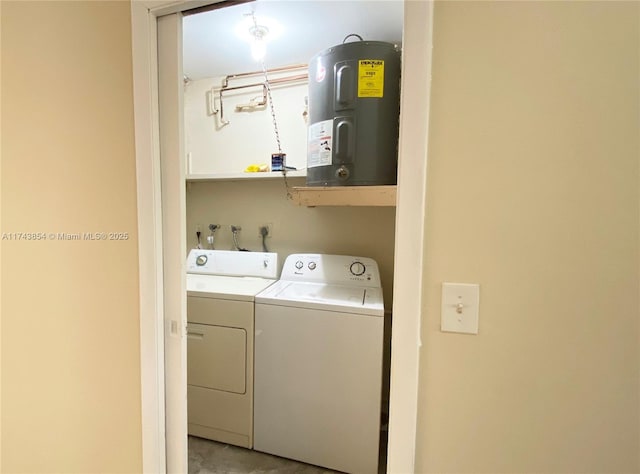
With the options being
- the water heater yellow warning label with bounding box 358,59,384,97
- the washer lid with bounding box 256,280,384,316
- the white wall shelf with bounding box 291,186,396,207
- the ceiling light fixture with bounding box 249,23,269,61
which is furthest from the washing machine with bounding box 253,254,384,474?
the ceiling light fixture with bounding box 249,23,269,61

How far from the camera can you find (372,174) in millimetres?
1475

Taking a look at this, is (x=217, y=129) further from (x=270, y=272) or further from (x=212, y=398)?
(x=212, y=398)

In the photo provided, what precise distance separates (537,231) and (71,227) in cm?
143

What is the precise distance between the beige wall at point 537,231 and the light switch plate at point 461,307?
0.06 feet

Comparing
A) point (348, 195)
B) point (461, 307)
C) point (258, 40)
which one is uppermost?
point (258, 40)

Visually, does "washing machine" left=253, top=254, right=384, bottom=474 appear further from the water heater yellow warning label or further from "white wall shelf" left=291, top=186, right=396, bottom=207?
the water heater yellow warning label

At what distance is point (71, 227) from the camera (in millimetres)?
1098

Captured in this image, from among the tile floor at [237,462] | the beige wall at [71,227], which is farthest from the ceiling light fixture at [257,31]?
the tile floor at [237,462]

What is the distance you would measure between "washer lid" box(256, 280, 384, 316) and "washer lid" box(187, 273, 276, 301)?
0.09 metres

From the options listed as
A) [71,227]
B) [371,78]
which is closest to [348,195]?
[371,78]

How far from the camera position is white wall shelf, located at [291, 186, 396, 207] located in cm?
142

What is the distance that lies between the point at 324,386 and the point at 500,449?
965 mm

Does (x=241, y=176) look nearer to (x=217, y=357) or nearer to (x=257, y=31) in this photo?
(x=257, y=31)

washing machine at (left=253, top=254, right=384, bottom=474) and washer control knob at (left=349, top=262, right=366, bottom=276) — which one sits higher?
washer control knob at (left=349, top=262, right=366, bottom=276)
